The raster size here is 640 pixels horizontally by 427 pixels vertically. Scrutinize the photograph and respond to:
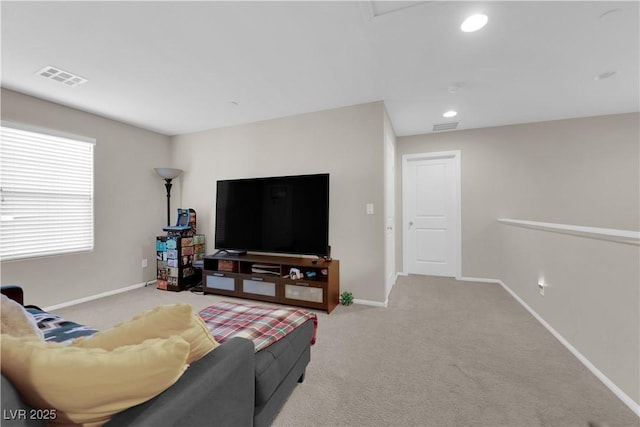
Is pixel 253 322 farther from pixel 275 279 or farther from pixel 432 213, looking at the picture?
pixel 432 213

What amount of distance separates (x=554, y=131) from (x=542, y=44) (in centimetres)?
242

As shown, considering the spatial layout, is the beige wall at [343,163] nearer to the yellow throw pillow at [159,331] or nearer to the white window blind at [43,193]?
the white window blind at [43,193]

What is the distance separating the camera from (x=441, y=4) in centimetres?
172

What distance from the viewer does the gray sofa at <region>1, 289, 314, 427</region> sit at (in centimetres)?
65

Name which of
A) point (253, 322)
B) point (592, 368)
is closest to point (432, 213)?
point (592, 368)

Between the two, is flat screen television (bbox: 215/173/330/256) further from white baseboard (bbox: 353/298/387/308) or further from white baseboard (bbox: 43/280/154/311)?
white baseboard (bbox: 43/280/154/311)

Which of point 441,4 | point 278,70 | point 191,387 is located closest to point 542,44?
point 441,4

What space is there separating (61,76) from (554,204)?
20.5 feet

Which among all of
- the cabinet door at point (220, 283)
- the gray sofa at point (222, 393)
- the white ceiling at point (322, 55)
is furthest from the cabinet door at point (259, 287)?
the white ceiling at point (322, 55)

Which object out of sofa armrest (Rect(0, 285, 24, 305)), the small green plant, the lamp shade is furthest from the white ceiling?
the small green plant

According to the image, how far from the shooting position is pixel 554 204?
385 centimetres

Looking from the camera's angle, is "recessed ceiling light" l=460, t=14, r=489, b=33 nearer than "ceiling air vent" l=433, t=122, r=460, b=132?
Yes

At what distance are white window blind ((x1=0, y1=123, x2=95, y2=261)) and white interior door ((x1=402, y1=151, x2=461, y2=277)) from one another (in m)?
4.74

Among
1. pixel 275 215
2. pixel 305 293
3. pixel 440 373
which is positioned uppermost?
pixel 275 215
